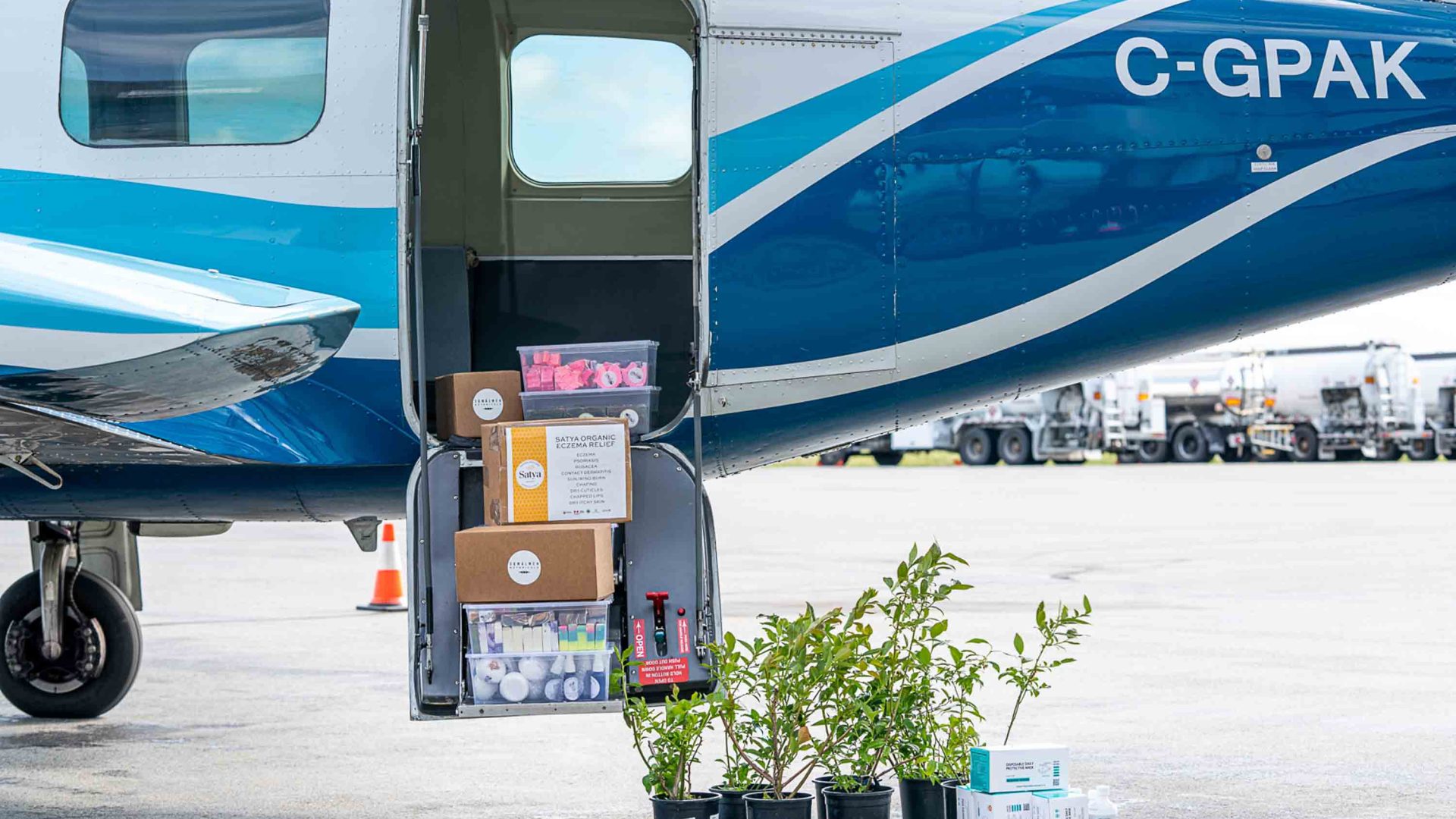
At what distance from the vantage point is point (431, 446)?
5316 mm

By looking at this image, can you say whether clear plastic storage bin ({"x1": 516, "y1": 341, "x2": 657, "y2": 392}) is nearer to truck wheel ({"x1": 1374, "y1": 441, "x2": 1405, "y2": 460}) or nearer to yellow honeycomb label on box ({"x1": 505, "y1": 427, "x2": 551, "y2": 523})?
yellow honeycomb label on box ({"x1": 505, "y1": 427, "x2": 551, "y2": 523})

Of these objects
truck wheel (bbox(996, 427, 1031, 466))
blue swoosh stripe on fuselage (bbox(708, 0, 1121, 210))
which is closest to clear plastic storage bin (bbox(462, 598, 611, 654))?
blue swoosh stripe on fuselage (bbox(708, 0, 1121, 210))

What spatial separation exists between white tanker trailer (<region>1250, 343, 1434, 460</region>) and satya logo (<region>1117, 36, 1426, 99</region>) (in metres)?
34.7

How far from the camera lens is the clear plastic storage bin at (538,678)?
184 inches

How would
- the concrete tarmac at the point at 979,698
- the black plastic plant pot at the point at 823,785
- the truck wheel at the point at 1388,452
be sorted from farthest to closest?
1. the truck wheel at the point at 1388,452
2. the concrete tarmac at the point at 979,698
3. the black plastic plant pot at the point at 823,785

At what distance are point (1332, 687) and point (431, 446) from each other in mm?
5030

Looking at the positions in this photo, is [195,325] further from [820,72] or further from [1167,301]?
[1167,301]

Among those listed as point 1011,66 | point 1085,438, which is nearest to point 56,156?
point 1011,66

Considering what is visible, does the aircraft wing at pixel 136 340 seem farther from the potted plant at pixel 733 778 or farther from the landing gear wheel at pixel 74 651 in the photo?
the landing gear wheel at pixel 74 651

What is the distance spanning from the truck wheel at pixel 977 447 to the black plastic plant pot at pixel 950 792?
36.8 metres

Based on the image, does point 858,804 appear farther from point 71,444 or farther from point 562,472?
point 71,444

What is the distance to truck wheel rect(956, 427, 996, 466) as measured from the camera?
41.2 metres

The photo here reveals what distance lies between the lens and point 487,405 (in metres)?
5.16

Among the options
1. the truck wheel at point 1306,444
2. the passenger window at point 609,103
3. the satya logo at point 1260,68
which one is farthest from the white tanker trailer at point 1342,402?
the passenger window at point 609,103
